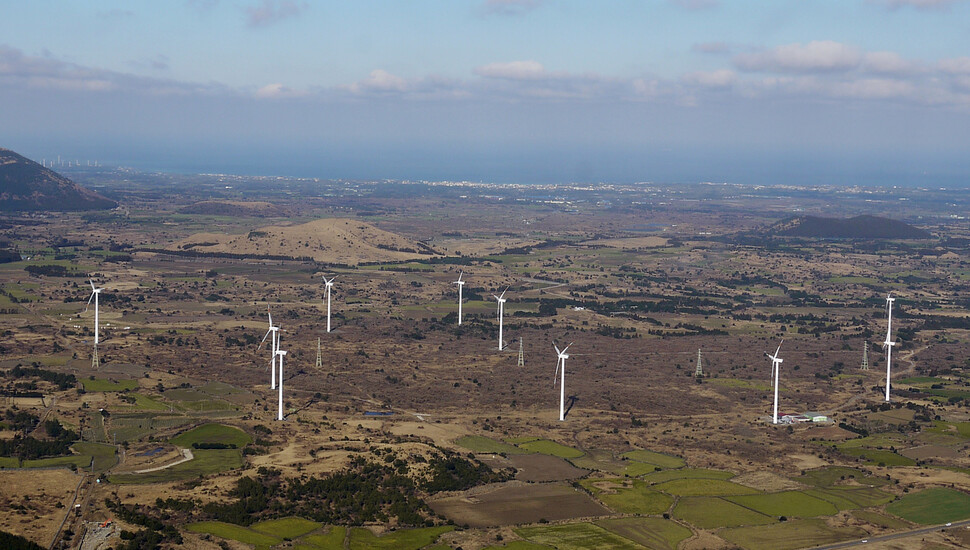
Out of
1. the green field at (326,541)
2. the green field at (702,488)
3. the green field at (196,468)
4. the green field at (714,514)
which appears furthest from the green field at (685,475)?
the green field at (196,468)

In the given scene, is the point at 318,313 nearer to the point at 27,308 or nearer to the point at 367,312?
the point at 367,312

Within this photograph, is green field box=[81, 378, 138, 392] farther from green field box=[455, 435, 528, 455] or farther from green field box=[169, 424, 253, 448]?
green field box=[455, 435, 528, 455]

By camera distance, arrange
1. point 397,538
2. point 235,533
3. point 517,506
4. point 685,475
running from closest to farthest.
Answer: point 235,533 < point 397,538 < point 517,506 < point 685,475

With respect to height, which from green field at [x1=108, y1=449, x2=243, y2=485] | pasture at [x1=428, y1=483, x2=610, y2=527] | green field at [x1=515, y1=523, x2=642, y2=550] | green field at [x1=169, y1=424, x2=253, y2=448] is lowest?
green field at [x1=515, y1=523, x2=642, y2=550]

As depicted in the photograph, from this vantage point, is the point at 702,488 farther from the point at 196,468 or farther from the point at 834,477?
the point at 196,468

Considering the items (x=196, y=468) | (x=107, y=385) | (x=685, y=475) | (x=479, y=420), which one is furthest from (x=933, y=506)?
(x=107, y=385)

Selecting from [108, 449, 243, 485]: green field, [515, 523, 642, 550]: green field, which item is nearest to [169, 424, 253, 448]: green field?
[108, 449, 243, 485]: green field
